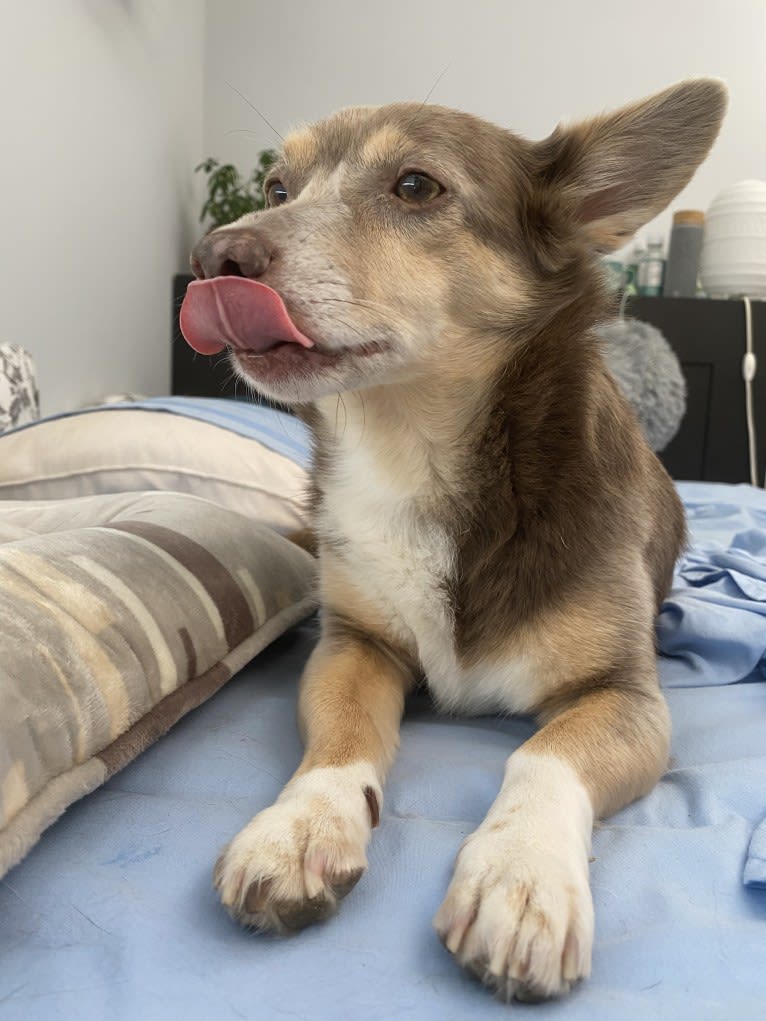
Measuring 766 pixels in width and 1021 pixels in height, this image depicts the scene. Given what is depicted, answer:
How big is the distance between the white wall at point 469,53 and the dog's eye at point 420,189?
415 centimetres

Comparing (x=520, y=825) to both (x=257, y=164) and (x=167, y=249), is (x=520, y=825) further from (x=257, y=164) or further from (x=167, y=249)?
(x=257, y=164)

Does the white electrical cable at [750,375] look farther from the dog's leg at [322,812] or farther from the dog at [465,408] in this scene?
the dog's leg at [322,812]

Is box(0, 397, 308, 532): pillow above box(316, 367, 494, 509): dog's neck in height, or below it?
below

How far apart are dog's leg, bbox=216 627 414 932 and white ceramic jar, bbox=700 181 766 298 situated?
426 centimetres

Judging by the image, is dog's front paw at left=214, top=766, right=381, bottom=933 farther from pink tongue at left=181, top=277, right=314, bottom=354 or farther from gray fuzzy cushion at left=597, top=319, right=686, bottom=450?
gray fuzzy cushion at left=597, top=319, right=686, bottom=450

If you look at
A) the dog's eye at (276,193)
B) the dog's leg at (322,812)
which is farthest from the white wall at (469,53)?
the dog's leg at (322,812)

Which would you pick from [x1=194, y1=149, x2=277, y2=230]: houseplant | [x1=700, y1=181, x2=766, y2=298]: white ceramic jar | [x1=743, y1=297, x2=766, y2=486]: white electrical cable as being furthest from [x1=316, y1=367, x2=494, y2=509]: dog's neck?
[x1=700, y1=181, x2=766, y2=298]: white ceramic jar

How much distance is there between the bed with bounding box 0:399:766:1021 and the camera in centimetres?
64

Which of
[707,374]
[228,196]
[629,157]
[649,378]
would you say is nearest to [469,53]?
[228,196]

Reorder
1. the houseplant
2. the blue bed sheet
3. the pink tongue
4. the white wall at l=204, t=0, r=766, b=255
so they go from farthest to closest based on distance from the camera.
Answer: the white wall at l=204, t=0, r=766, b=255 → the houseplant → the pink tongue → the blue bed sheet

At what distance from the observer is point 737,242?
463cm

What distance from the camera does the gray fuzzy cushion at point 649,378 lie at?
153 inches

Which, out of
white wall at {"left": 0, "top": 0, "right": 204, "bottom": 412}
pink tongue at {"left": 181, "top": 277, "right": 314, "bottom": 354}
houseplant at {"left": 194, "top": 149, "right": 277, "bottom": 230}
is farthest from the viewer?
houseplant at {"left": 194, "top": 149, "right": 277, "bottom": 230}

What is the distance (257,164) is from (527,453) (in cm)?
444
